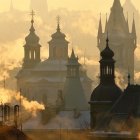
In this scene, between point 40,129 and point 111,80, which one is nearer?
point 111,80

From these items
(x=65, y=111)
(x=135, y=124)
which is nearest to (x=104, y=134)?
(x=135, y=124)

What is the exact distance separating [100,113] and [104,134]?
25030 mm

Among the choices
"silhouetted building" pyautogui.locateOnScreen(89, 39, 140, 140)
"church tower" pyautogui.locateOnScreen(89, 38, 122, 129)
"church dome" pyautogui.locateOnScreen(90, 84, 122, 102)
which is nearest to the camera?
"silhouetted building" pyautogui.locateOnScreen(89, 39, 140, 140)

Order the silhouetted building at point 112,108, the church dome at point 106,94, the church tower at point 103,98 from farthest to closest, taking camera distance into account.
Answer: the church dome at point 106,94, the church tower at point 103,98, the silhouetted building at point 112,108

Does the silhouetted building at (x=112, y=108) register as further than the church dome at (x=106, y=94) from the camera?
No

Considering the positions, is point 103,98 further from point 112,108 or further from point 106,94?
point 112,108

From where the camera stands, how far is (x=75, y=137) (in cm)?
15962

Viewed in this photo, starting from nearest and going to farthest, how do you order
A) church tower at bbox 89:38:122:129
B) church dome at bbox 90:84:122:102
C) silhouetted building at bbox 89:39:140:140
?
silhouetted building at bbox 89:39:140:140, church tower at bbox 89:38:122:129, church dome at bbox 90:84:122:102

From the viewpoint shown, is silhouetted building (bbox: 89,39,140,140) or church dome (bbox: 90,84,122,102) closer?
silhouetted building (bbox: 89,39,140,140)

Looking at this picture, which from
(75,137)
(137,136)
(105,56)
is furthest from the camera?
(105,56)

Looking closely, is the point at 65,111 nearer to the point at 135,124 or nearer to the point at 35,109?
the point at 35,109

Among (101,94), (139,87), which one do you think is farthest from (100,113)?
(139,87)

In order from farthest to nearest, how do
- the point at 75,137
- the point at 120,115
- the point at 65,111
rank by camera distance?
the point at 65,111
the point at 75,137
the point at 120,115


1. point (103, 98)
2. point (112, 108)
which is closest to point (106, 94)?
point (103, 98)
